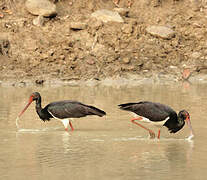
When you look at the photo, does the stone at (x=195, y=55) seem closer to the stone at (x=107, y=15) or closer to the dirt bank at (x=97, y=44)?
the dirt bank at (x=97, y=44)

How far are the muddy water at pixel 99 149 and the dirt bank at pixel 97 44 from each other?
661 cm

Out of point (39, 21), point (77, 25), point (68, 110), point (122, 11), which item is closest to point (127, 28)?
point (122, 11)

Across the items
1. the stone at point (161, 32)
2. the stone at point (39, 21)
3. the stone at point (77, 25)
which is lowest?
the stone at point (161, 32)

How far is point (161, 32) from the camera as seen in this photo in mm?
22750

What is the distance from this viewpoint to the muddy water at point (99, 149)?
7.12 metres

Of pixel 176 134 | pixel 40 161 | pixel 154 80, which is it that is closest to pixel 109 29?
pixel 154 80

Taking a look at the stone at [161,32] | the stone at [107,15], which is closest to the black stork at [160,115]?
the stone at [161,32]

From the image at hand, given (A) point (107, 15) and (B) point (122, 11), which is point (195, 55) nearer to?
(B) point (122, 11)

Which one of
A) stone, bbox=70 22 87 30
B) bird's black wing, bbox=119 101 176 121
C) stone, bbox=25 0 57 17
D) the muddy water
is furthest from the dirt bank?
bird's black wing, bbox=119 101 176 121

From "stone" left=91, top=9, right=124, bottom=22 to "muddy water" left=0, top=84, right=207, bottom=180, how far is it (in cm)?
901

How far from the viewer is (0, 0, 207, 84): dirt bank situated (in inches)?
822

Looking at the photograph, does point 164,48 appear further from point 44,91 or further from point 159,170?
point 159,170

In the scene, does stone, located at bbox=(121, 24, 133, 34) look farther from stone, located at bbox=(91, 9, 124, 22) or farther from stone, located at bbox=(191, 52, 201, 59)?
stone, located at bbox=(191, 52, 201, 59)

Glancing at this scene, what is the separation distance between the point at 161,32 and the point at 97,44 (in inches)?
108
